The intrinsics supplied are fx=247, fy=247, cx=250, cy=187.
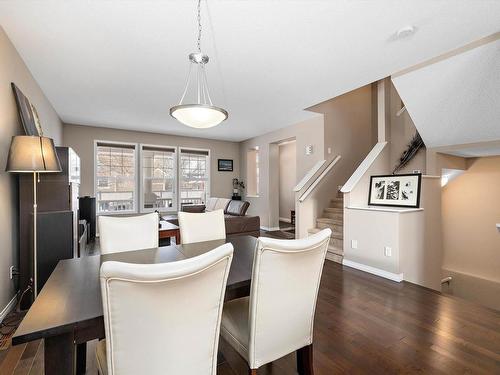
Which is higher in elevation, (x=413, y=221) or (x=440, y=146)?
(x=440, y=146)

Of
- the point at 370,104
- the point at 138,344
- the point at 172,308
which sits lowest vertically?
the point at 138,344

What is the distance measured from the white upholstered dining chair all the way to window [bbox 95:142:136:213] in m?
5.65

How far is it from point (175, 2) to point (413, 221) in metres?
3.61

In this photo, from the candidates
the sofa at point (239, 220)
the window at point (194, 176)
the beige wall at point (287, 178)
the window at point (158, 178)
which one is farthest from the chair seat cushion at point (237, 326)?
the beige wall at point (287, 178)

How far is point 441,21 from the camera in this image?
211cm

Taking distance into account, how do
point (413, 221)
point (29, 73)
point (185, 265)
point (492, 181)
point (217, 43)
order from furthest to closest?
point (492, 181) < point (413, 221) < point (29, 73) < point (217, 43) < point (185, 265)

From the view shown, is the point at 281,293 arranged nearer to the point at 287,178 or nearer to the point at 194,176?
the point at 194,176

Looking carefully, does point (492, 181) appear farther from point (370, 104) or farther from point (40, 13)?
point (40, 13)

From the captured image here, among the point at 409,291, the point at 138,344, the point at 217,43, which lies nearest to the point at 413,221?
the point at 409,291

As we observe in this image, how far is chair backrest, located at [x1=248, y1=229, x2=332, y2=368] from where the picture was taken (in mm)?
1173

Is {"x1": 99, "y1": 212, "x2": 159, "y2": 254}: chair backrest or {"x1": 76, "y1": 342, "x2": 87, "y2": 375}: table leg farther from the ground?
{"x1": 99, "y1": 212, "x2": 159, "y2": 254}: chair backrest

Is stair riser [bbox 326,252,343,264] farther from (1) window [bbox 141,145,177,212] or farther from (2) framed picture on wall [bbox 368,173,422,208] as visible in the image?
(1) window [bbox 141,145,177,212]

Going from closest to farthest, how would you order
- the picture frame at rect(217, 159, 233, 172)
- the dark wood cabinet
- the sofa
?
1. the dark wood cabinet
2. the sofa
3. the picture frame at rect(217, 159, 233, 172)

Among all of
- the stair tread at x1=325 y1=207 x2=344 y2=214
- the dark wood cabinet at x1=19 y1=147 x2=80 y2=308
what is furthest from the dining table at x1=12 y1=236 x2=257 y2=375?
the stair tread at x1=325 y1=207 x2=344 y2=214
